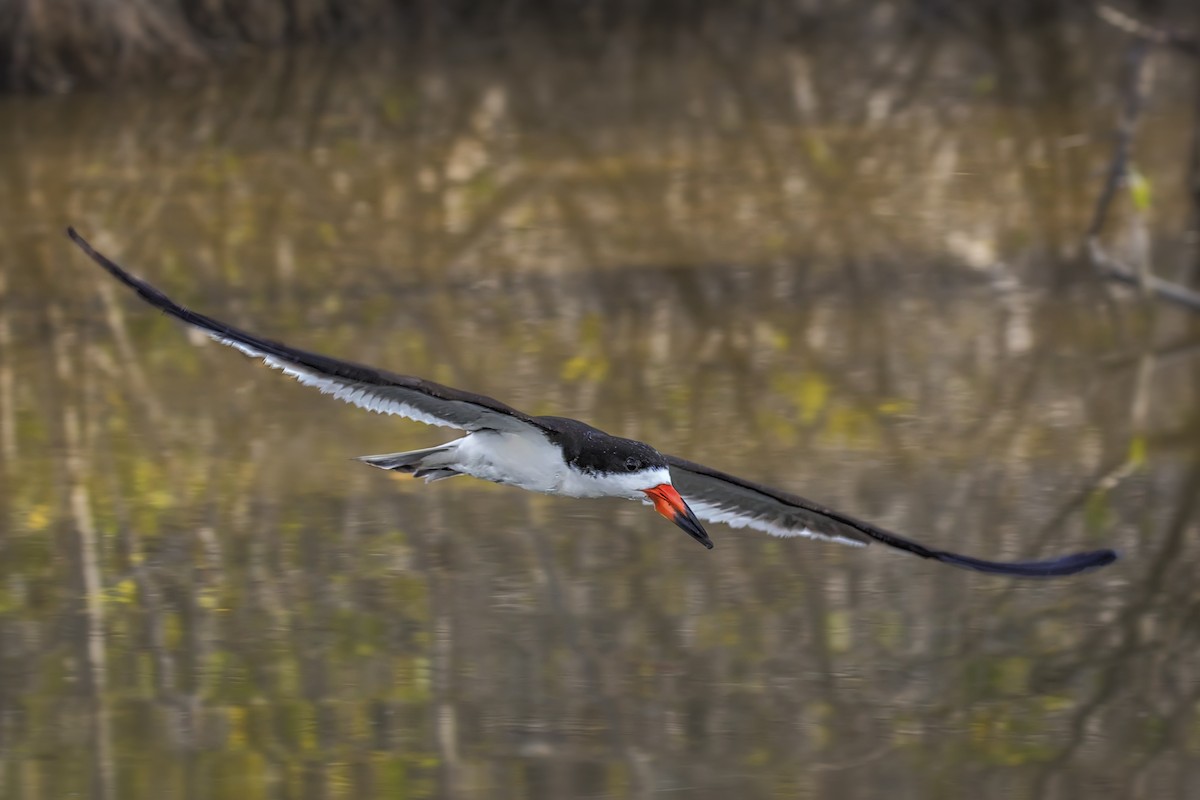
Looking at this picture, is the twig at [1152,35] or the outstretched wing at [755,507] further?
the twig at [1152,35]

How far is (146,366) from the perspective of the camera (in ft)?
39.1

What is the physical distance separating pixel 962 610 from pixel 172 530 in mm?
4096

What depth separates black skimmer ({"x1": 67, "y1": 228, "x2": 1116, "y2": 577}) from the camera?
570 cm

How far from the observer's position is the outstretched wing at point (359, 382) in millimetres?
5504

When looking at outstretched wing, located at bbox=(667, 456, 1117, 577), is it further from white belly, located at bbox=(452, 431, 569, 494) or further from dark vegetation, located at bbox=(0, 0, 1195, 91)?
dark vegetation, located at bbox=(0, 0, 1195, 91)

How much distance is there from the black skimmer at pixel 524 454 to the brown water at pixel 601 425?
1.47 meters

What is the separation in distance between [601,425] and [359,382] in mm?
5027

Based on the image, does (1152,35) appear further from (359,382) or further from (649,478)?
(359,382)

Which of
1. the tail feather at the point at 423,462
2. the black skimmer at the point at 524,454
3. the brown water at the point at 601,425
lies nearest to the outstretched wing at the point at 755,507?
the black skimmer at the point at 524,454

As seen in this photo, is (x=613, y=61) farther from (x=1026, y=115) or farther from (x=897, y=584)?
(x=897, y=584)

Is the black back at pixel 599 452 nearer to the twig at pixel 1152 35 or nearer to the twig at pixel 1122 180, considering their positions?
the twig at pixel 1152 35

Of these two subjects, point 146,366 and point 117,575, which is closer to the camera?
point 117,575

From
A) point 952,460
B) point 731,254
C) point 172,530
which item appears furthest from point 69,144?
point 952,460

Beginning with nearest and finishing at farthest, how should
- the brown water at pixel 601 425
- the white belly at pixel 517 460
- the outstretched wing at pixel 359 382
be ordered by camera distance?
the outstretched wing at pixel 359 382 → the white belly at pixel 517 460 → the brown water at pixel 601 425
